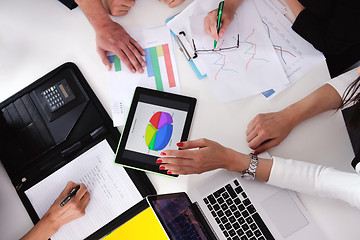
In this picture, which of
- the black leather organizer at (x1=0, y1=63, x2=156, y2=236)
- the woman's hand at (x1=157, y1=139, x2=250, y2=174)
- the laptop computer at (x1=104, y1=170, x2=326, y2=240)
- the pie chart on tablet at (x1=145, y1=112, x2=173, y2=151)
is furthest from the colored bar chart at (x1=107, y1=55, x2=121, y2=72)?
the laptop computer at (x1=104, y1=170, x2=326, y2=240)

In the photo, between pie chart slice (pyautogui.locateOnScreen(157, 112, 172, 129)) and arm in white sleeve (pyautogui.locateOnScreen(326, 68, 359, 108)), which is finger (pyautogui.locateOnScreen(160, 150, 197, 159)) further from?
arm in white sleeve (pyautogui.locateOnScreen(326, 68, 359, 108))

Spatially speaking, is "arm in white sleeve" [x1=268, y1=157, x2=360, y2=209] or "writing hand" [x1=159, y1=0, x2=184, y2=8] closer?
"arm in white sleeve" [x1=268, y1=157, x2=360, y2=209]

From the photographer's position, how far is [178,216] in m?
0.78

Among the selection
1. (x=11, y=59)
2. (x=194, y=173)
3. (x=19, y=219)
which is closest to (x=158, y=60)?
(x=194, y=173)

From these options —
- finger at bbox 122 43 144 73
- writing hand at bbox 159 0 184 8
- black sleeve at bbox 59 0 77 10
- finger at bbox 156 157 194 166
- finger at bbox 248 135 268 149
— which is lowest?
finger at bbox 248 135 268 149

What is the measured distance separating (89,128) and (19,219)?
360 mm

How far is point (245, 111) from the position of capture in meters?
0.97

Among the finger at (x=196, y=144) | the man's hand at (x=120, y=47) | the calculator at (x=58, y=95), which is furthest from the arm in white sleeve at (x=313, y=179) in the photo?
the calculator at (x=58, y=95)

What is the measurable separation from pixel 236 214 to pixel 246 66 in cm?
46

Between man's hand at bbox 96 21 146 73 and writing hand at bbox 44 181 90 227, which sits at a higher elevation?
man's hand at bbox 96 21 146 73

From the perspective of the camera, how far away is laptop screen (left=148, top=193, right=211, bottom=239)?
2.27ft

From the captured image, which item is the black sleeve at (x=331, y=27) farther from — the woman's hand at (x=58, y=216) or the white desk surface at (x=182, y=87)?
the woman's hand at (x=58, y=216)

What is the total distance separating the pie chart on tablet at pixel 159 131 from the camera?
0.94 meters

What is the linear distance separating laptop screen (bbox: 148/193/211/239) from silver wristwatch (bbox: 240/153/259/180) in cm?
18
